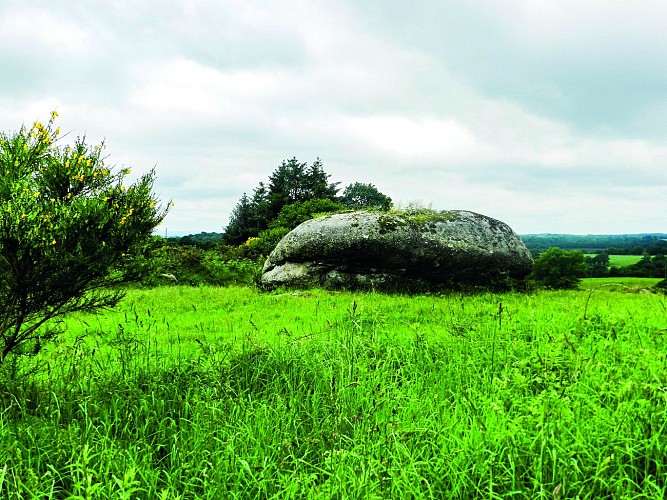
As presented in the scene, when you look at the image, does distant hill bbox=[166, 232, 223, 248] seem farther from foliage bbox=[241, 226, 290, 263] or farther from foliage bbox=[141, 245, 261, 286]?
foliage bbox=[241, 226, 290, 263]

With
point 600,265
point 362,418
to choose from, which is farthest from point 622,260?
point 362,418

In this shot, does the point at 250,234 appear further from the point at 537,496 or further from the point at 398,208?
the point at 537,496

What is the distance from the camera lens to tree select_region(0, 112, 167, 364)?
4.47 meters

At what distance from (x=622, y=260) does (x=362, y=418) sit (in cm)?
3304

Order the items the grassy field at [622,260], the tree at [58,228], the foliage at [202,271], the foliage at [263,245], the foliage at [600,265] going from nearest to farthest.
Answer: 1. the tree at [58,228]
2. the foliage at [202,271]
3. the foliage at [600,265]
4. the foliage at [263,245]
5. the grassy field at [622,260]

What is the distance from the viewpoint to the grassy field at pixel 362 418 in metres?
3.17

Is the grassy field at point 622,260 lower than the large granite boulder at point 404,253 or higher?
lower

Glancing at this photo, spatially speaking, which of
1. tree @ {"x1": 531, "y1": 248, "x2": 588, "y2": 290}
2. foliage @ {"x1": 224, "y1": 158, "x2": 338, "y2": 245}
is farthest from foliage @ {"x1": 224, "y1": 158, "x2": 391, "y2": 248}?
tree @ {"x1": 531, "y1": 248, "x2": 588, "y2": 290}

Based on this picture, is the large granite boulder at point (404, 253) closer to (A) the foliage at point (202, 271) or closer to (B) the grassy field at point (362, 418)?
(A) the foliage at point (202, 271)

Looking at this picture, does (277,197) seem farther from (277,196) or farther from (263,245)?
(263,245)

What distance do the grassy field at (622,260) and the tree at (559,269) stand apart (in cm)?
939

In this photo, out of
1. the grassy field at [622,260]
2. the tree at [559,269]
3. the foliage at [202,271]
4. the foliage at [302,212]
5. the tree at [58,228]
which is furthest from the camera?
the foliage at [302,212]

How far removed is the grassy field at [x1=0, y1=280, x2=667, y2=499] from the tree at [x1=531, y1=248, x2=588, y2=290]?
10.4m

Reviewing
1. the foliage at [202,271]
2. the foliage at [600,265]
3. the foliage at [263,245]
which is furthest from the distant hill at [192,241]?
the foliage at [600,265]
